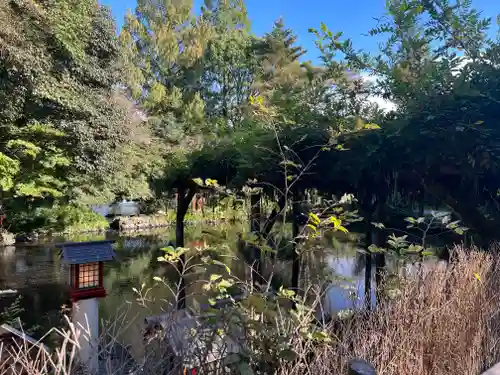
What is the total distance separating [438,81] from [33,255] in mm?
9666

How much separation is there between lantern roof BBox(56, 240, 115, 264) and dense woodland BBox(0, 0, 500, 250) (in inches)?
61.7

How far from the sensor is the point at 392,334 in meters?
1.37

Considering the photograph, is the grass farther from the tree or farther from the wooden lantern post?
the wooden lantern post

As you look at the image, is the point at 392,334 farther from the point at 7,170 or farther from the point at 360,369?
the point at 7,170

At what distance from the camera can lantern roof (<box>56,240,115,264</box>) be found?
10.6 ft

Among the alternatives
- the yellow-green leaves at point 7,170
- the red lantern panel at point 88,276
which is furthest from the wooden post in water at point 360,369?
the yellow-green leaves at point 7,170

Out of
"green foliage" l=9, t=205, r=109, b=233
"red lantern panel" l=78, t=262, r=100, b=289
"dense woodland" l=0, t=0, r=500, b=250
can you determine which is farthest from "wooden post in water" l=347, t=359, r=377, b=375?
"green foliage" l=9, t=205, r=109, b=233

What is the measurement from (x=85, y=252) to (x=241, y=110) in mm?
4945

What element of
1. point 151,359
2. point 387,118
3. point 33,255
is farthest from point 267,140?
point 33,255

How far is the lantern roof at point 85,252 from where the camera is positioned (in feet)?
10.6

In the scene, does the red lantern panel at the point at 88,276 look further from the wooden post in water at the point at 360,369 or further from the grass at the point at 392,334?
the wooden post in water at the point at 360,369

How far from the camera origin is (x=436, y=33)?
2898 mm

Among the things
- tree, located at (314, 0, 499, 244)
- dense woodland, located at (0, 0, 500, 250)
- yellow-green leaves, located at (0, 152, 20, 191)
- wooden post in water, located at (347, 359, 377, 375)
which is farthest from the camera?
yellow-green leaves, located at (0, 152, 20, 191)

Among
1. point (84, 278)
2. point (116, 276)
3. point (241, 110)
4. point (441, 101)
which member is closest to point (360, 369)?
point (441, 101)
